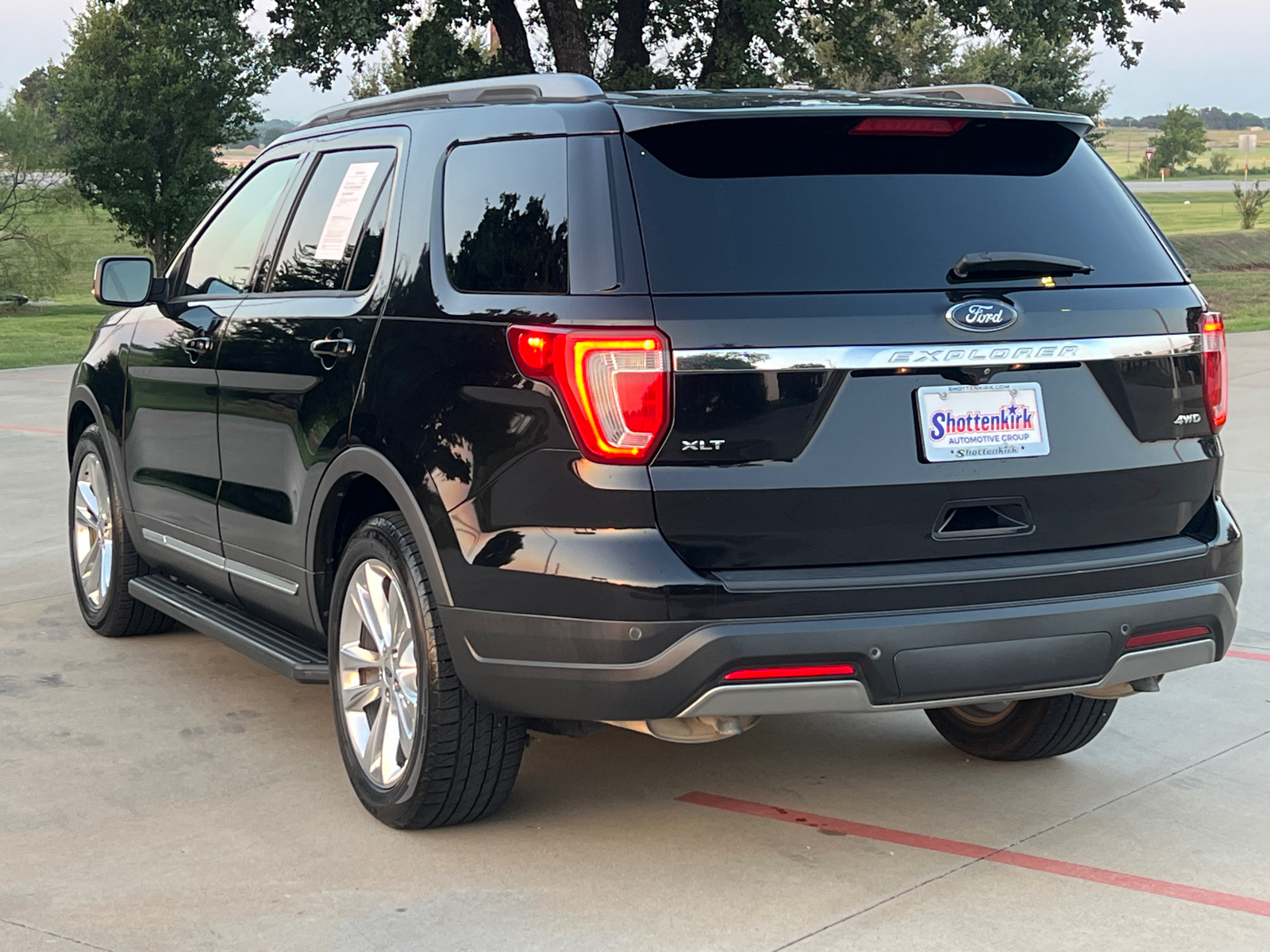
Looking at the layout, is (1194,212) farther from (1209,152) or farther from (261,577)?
(1209,152)

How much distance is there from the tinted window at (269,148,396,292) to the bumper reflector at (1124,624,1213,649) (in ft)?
7.21

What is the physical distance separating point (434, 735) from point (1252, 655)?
3452mm

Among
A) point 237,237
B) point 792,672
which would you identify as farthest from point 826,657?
point 237,237

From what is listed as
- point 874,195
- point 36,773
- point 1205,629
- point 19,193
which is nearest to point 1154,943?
point 1205,629

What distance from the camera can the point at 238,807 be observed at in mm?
4617

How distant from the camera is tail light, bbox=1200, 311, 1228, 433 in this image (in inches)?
165

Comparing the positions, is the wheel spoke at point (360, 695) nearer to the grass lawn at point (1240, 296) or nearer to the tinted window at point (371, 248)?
the tinted window at point (371, 248)

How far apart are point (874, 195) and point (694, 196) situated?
1.43 ft

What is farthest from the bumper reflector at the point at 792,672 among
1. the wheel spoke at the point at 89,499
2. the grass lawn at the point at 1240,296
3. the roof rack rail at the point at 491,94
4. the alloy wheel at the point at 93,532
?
the grass lawn at the point at 1240,296

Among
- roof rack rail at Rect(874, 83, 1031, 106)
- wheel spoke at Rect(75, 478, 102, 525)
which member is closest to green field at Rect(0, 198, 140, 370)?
wheel spoke at Rect(75, 478, 102, 525)

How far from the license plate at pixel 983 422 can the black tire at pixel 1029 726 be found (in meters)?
1.20

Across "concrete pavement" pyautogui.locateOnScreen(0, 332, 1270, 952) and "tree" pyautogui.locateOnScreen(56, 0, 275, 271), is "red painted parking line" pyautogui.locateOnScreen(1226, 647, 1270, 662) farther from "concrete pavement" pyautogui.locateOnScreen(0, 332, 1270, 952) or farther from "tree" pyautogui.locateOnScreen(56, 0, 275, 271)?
"tree" pyautogui.locateOnScreen(56, 0, 275, 271)

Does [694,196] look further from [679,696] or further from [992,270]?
[679,696]

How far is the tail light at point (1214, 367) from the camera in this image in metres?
4.18
